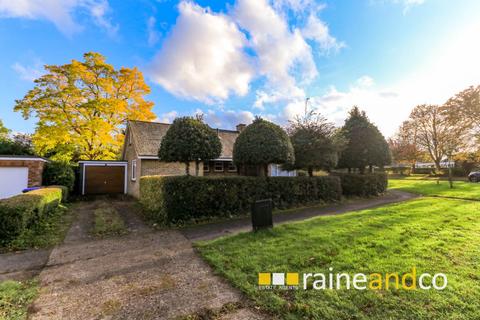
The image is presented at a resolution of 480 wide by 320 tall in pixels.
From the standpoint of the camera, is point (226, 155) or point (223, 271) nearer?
point (223, 271)

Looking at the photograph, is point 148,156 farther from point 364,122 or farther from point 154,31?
point 364,122

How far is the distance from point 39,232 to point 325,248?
8.65m

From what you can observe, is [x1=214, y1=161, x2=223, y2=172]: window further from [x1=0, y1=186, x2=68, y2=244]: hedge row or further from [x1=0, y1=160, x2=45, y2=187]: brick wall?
[x1=0, y1=160, x2=45, y2=187]: brick wall

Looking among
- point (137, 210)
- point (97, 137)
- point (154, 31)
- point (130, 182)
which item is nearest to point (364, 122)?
point (154, 31)

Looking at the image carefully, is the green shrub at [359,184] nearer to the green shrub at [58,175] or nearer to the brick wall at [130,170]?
the brick wall at [130,170]

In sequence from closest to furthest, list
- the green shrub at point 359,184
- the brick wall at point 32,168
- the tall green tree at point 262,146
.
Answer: the tall green tree at point 262,146 < the brick wall at point 32,168 < the green shrub at point 359,184

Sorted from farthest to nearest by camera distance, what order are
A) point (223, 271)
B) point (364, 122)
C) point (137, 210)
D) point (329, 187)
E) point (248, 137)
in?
point (364, 122) < point (329, 187) < point (137, 210) < point (248, 137) < point (223, 271)

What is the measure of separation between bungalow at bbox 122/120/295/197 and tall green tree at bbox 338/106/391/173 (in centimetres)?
519

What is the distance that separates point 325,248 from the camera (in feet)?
15.9

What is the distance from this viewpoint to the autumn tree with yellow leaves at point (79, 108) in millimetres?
15148

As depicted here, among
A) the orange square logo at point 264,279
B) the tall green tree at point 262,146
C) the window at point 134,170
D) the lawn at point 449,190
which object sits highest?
the tall green tree at point 262,146

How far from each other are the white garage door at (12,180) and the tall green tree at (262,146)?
493 inches

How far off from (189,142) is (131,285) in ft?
18.1

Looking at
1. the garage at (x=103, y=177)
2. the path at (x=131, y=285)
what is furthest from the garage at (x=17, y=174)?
the path at (x=131, y=285)
